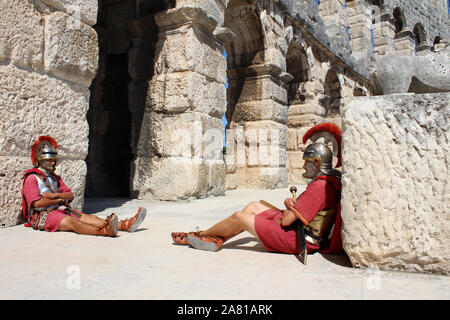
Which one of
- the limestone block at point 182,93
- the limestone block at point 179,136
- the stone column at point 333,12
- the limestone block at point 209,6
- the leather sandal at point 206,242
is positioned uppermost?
the stone column at point 333,12

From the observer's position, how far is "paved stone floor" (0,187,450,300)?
5.36ft

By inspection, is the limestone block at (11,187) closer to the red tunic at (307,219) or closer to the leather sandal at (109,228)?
the leather sandal at (109,228)

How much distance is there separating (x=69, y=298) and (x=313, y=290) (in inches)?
40.8

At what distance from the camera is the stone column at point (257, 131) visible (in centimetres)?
772

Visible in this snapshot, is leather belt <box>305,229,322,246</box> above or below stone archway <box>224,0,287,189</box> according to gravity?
below

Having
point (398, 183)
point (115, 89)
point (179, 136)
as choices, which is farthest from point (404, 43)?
point (398, 183)

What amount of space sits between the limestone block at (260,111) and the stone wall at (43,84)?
431 centimetres

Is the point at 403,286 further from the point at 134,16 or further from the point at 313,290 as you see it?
the point at 134,16

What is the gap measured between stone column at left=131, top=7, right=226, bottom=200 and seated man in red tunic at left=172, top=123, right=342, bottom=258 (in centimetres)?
268

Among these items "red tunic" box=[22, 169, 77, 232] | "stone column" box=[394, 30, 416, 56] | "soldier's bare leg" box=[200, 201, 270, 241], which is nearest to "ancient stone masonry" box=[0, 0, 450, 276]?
"red tunic" box=[22, 169, 77, 232]

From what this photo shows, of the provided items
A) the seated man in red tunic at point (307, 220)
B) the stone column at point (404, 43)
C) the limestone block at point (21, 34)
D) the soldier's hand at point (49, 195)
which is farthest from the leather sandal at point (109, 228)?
the stone column at point (404, 43)

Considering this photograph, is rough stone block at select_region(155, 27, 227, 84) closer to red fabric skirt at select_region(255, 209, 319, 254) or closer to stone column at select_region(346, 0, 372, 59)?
red fabric skirt at select_region(255, 209, 319, 254)

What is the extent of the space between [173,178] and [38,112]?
7.02 feet
